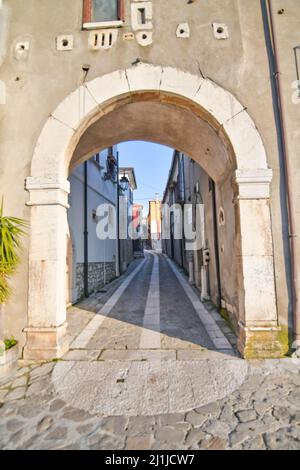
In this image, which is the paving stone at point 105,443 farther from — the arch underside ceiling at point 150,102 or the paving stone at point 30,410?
the arch underside ceiling at point 150,102

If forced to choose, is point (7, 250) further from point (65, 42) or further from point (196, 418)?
point (65, 42)

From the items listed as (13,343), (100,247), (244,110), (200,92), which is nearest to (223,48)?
(200,92)

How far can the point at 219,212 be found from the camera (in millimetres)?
4750

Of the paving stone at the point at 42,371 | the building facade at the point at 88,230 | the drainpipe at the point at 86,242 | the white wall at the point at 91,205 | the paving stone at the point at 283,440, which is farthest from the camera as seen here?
the drainpipe at the point at 86,242

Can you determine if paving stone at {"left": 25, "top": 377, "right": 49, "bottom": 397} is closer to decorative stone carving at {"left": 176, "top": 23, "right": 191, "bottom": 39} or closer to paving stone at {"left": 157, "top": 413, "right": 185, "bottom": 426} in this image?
paving stone at {"left": 157, "top": 413, "right": 185, "bottom": 426}

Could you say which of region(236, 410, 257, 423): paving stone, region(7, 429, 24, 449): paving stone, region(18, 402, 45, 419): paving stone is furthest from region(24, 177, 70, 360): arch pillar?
region(236, 410, 257, 423): paving stone

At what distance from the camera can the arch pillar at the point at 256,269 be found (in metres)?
2.96

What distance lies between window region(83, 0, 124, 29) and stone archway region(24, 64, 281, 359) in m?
0.94

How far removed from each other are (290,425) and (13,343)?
3.22 meters

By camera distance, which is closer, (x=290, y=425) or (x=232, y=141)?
(x=290, y=425)

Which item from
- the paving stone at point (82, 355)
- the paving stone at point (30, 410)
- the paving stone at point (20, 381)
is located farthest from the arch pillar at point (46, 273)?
the paving stone at point (30, 410)

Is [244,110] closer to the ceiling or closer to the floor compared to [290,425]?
closer to the ceiling

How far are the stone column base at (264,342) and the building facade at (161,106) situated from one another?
1 centimetres

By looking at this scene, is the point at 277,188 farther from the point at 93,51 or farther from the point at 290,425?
the point at 93,51
